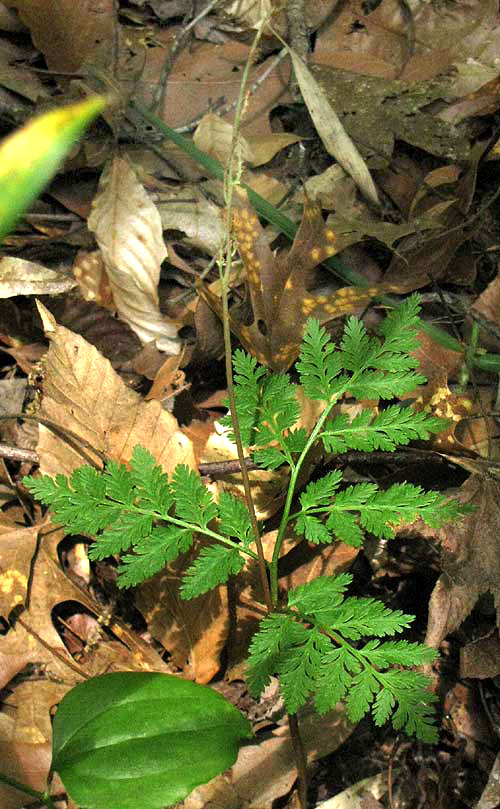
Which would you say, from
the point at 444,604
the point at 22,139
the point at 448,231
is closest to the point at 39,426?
the point at 444,604

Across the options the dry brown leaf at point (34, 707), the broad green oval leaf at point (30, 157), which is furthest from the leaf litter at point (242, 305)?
the broad green oval leaf at point (30, 157)

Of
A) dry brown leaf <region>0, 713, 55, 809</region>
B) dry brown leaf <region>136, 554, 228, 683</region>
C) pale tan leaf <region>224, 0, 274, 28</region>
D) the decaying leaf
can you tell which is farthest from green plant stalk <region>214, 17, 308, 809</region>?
pale tan leaf <region>224, 0, 274, 28</region>

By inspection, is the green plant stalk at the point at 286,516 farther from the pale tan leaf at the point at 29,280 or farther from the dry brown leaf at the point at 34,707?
the pale tan leaf at the point at 29,280

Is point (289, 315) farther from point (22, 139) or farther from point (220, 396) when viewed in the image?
point (22, 139)

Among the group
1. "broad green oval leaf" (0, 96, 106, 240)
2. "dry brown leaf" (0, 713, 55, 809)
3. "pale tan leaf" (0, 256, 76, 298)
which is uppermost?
"broad green oval leaf" (0, 96, 106, 240)

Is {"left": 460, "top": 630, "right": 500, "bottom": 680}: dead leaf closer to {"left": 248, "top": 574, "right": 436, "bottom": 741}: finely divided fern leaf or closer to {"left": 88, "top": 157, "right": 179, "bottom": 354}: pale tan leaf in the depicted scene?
{"left": 248, "top": 574, "right": 436, "bottom": 741}: finely divided fern leaf

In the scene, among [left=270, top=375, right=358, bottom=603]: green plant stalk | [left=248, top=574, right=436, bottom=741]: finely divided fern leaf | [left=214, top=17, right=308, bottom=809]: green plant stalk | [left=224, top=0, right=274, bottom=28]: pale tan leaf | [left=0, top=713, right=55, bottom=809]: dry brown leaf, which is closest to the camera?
[left=214, top=17, right=308, bottom=809]: green plant stalk

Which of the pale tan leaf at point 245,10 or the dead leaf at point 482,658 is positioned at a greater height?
the pale tan leaf at point 245,10

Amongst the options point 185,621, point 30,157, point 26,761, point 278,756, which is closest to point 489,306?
point 185,621
